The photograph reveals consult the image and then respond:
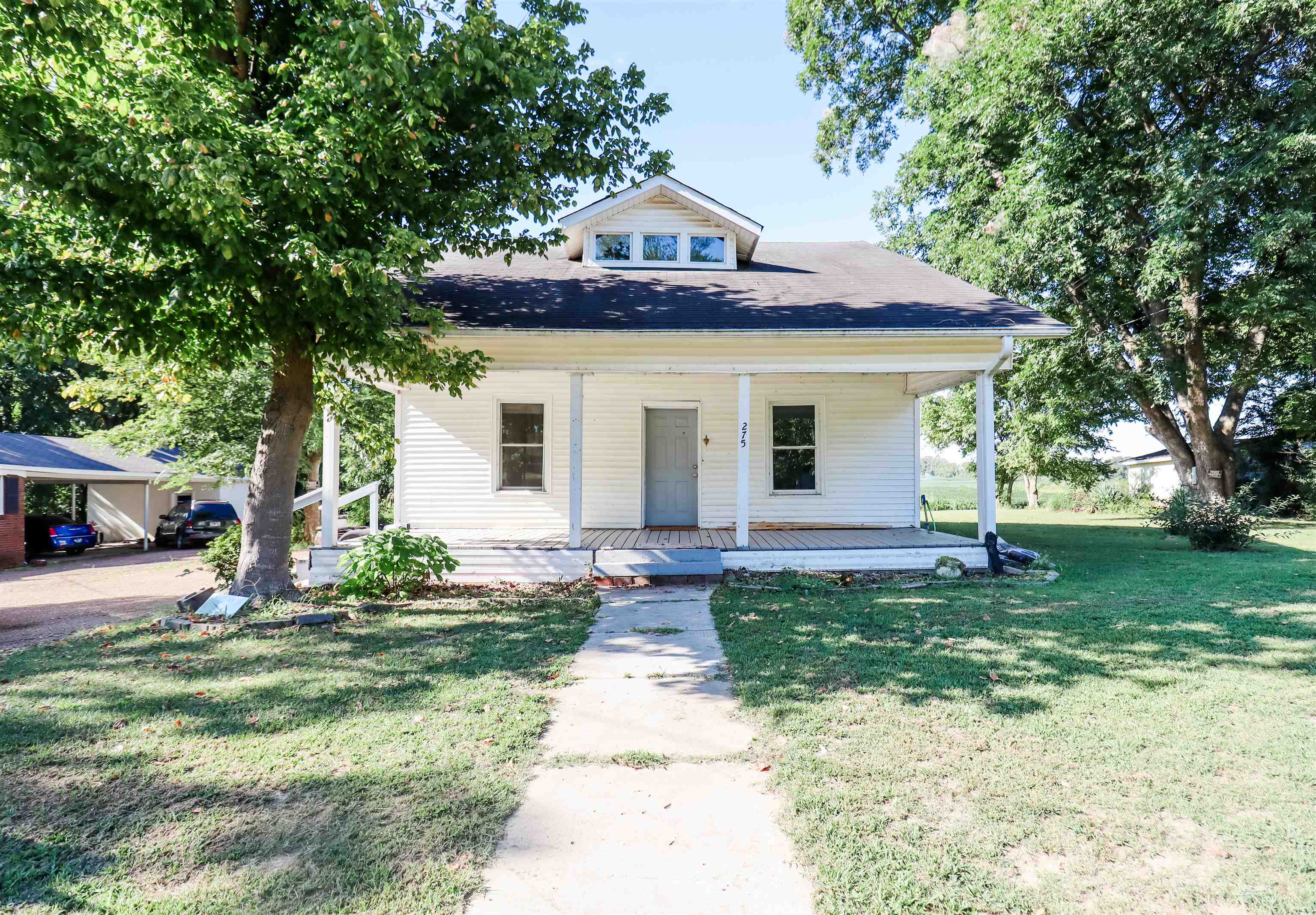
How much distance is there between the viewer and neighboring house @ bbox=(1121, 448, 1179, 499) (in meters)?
31.8

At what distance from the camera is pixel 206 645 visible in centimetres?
568

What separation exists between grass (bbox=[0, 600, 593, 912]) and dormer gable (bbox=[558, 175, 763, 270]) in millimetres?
8018

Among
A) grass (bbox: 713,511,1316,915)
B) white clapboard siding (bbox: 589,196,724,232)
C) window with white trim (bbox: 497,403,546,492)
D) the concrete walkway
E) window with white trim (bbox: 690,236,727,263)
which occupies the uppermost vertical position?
white clapboard siding (bbox: 589,196,724,232)

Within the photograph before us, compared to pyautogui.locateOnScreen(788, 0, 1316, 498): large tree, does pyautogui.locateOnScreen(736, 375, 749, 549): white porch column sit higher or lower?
lower

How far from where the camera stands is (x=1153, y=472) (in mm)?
35562

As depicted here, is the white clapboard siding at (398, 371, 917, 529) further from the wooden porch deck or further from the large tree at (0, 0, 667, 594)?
the large tree at (0, 0, 667, 594)

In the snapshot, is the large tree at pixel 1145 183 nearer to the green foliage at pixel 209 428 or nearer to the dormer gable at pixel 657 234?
the dormer gable at pixel 657 234

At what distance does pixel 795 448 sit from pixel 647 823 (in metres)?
9.26

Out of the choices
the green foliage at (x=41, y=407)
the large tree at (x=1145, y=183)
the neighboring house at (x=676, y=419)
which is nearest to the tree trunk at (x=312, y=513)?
the neighboring house at (x=676, y=419)

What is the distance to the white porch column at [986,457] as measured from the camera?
900 cm

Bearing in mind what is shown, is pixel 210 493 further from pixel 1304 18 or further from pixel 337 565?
pixel 1304 18

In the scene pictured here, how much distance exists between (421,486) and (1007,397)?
17856mm

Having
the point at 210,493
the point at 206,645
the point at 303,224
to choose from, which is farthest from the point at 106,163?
the point at 210,493

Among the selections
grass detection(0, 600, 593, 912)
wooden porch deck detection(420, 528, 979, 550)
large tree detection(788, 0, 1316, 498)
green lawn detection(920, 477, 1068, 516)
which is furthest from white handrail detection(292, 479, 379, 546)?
green lawn detection(920, 477, 1068, 516)
